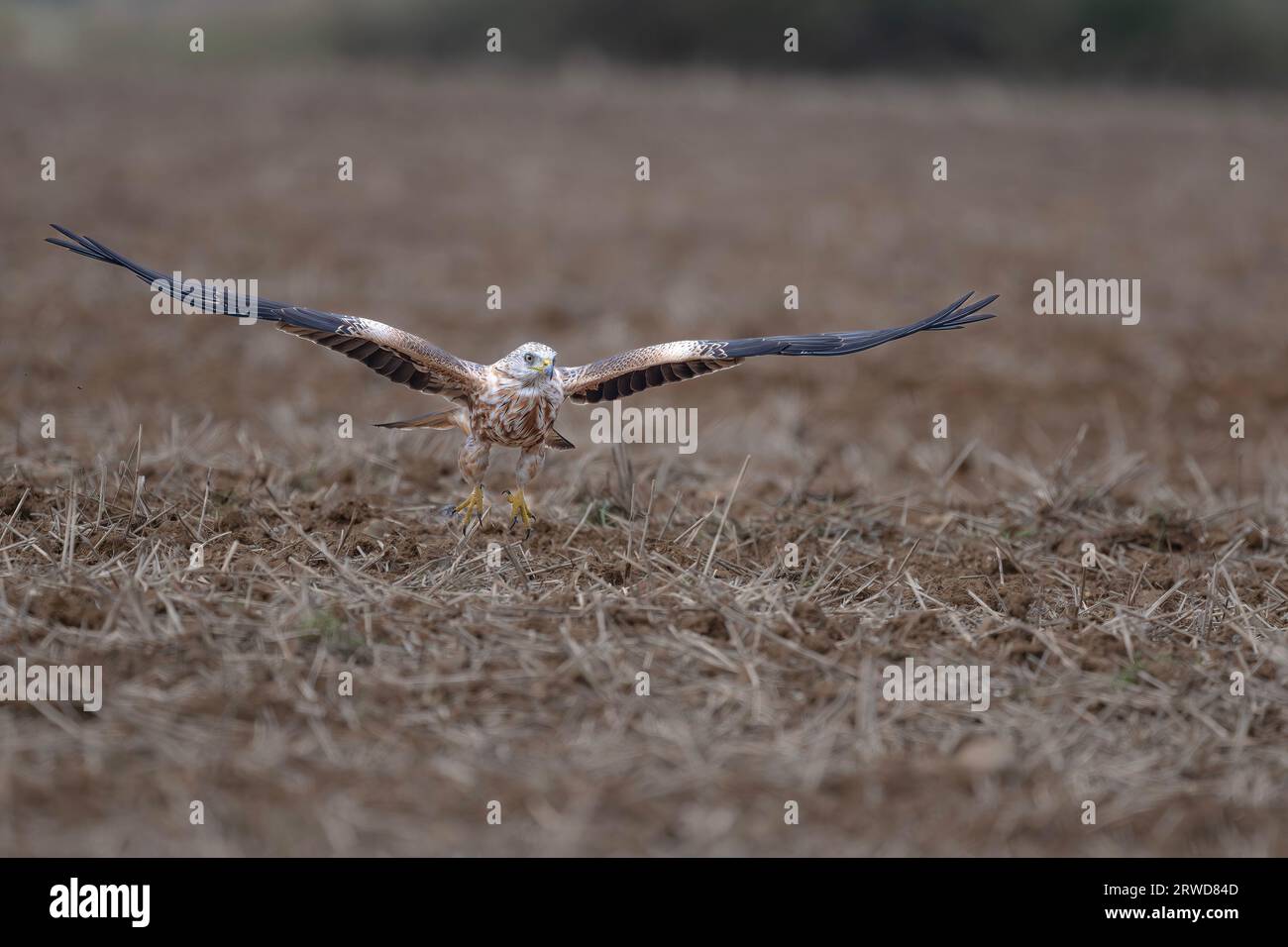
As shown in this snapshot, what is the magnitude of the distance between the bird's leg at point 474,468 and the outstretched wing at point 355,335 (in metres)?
0.25

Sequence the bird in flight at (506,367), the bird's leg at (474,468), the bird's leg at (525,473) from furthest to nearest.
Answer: the bird's leg at (525,473)
the bird's leg at (474,468)
the bird in flight at (506,367)

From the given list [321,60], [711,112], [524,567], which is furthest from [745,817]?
[321,60]

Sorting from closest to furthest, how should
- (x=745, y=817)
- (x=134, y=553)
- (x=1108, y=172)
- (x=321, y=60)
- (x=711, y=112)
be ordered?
(x=745, y=817) < (x=134, y=553) < (x=1108, y=172) < (x=711, y=112) < (x=321, y=60)

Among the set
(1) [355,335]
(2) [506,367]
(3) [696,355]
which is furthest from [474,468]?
(3) [696,355]

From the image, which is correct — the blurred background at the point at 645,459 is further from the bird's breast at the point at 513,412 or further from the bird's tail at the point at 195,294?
the bird's tail at the point at 195,294

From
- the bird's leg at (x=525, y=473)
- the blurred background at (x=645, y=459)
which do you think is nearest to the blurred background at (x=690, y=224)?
the blurred background at (x=645, y=459)

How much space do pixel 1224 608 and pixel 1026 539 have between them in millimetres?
1021

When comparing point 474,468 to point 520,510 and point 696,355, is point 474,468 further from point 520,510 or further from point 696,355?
point 696,355

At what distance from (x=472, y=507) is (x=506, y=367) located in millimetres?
733

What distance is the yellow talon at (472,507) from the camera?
18.8 feet

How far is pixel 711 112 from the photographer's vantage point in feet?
63.9

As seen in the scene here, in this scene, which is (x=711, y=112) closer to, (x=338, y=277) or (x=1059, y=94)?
(x=1059, y=94)

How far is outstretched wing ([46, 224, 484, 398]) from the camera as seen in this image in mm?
5031

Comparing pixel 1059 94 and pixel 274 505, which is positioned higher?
pixel 1059 94
